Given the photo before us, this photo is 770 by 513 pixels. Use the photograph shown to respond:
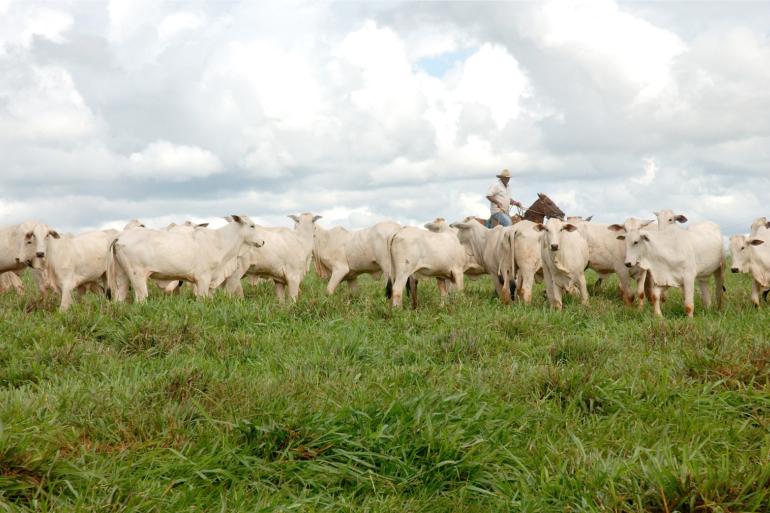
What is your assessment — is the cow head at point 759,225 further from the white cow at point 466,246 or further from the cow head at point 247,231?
the cow head at point 247,231

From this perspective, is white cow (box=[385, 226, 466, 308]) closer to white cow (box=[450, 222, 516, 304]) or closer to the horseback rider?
white cow (box=[450, 222, 516, 304])

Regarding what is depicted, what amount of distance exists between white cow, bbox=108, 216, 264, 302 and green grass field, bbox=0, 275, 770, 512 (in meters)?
2.96

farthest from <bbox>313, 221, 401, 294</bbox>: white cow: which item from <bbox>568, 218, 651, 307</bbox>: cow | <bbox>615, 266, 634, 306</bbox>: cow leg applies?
<bbox>615, 266, 634, 306</bbox>: cow leg

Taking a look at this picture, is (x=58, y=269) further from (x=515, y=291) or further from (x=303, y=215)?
(x=515, y=291)

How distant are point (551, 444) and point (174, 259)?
833cm

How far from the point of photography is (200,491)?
15.4ft

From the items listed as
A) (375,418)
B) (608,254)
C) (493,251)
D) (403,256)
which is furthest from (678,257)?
(375,418)

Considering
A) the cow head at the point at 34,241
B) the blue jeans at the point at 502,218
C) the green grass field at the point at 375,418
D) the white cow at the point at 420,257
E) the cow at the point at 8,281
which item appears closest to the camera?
the green grass field at the point at 375,418

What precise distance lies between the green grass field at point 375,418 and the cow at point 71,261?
4224 millimetres

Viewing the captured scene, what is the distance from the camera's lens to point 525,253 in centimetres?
1407

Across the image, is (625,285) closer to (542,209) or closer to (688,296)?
(688,296)

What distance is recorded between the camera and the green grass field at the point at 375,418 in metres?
4.57

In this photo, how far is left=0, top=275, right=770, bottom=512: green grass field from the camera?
4570 mm

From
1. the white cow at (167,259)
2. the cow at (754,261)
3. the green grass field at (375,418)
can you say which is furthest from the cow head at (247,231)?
the cow at (754,261)
